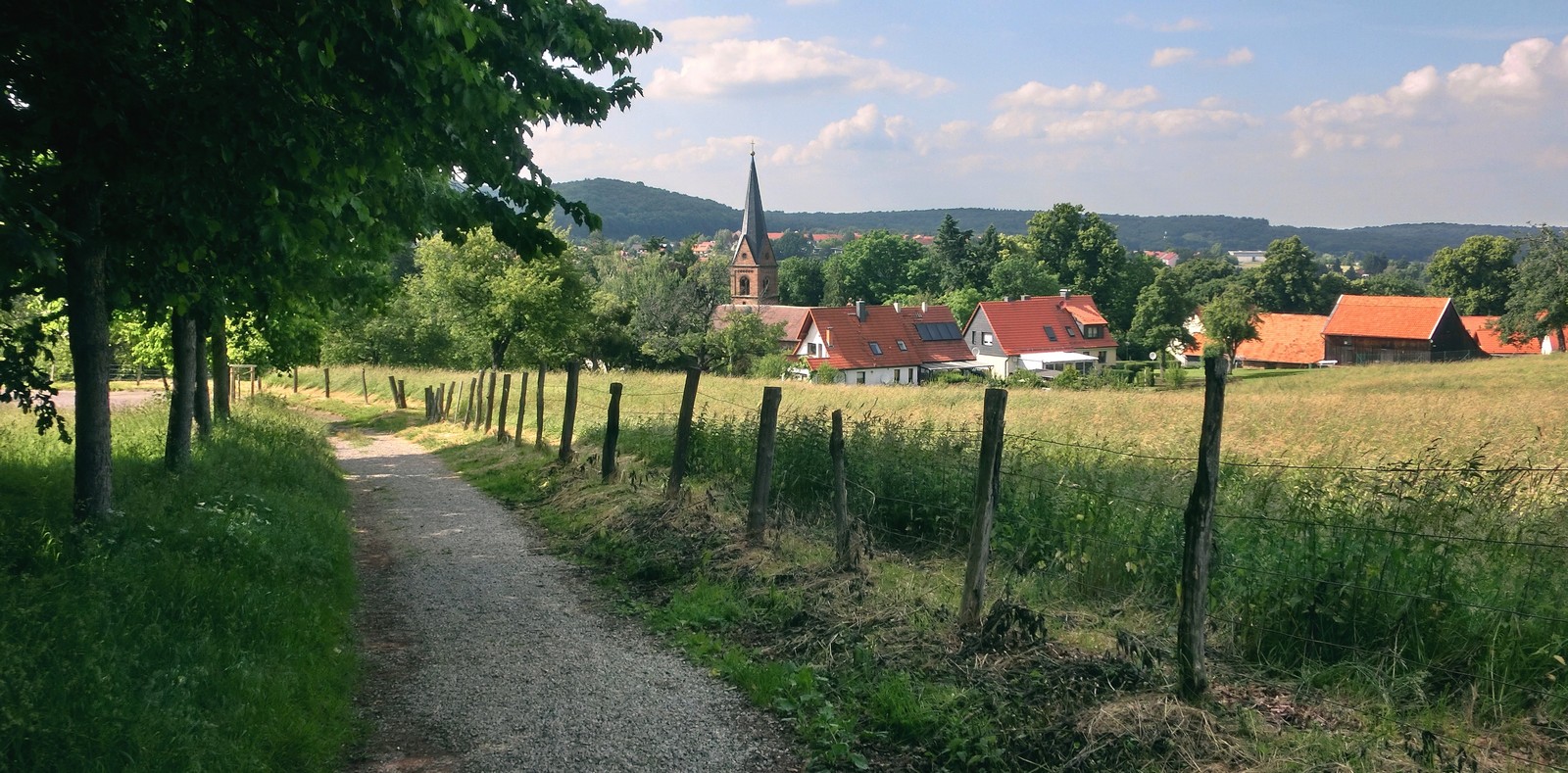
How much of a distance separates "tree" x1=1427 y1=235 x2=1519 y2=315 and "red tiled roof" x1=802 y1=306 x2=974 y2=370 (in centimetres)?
4103

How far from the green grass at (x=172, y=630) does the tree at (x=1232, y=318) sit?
261 ft

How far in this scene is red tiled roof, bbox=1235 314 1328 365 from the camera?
289ft

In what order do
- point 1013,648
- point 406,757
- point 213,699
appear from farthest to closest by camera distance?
1. point 1013,648
2. point 406,757
3. point 213,699

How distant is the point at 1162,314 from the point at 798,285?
Answer: 5904 centimetres

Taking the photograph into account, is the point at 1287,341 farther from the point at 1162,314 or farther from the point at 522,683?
the point at 522,683

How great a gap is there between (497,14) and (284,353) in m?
15.1

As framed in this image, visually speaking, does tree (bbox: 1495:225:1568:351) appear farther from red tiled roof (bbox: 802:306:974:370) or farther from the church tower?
the church tower

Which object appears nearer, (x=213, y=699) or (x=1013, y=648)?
(x=213, y=699)

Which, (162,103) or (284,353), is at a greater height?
(162,103)

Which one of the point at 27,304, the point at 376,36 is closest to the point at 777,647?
the point at 376,36

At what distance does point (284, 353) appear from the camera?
2153 centimetres

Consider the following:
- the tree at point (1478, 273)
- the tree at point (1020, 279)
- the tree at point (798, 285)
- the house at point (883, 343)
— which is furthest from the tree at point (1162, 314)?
the tree at point (798, 285)

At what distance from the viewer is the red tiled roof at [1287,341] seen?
88062 mm

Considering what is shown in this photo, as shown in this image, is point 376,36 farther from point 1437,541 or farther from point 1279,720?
point 1437,541
